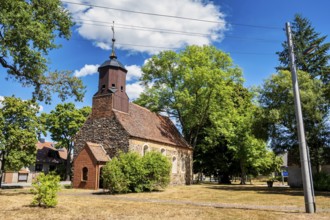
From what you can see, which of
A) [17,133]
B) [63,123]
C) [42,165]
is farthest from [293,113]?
[42,165]

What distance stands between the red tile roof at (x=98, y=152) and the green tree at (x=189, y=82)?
39.2ft

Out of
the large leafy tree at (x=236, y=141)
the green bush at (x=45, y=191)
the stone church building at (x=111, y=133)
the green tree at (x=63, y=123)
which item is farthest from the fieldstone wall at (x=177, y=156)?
the green tree at (x=63, y=123)

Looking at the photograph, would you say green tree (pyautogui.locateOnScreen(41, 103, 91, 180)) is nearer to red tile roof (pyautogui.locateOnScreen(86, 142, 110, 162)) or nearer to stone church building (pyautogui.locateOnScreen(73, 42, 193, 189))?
stone church building (pyautogui.locateOnScreen(73, 42, 193, 189))

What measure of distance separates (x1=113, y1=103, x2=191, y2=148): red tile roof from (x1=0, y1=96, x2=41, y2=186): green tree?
33.3 feet

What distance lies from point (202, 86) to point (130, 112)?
9913mm

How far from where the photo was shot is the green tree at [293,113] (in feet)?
79.6

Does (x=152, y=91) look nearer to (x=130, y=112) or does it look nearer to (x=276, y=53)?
(x=130, y=112)

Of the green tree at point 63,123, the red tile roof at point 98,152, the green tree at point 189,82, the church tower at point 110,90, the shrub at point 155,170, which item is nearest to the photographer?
the shrub at point 155,170

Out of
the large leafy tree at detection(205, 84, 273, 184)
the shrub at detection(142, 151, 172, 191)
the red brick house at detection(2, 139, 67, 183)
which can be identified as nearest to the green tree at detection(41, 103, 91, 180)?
the red brick house at detection(2, 139, 67, 183)

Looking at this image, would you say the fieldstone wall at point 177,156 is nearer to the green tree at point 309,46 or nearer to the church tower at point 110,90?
the church tower at point 110,90

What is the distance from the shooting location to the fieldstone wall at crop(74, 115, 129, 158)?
2812 cm

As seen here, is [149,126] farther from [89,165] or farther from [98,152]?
Answer: [89,165]

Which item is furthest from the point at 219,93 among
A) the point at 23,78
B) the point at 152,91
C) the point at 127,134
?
the point at 23,78

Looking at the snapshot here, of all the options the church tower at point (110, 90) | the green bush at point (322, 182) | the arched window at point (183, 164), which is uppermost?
the church tower at point (110, 90)
